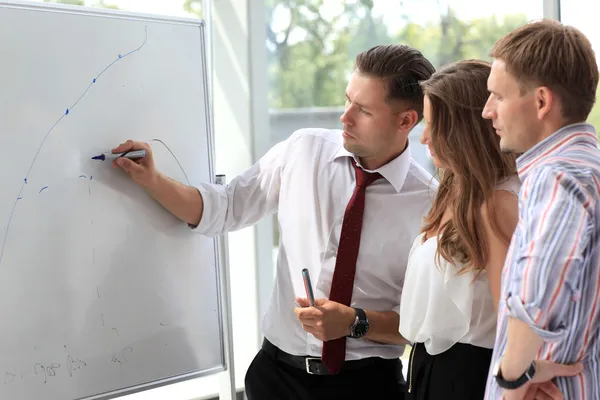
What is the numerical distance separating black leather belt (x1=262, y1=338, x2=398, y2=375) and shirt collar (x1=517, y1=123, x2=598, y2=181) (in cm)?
91

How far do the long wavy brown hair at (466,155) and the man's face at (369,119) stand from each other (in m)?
0.33

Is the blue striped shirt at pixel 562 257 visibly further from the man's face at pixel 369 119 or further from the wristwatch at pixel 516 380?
the man's face at pixel 369 119

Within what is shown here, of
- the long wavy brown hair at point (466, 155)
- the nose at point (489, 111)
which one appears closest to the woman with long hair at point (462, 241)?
the long wavy brown hair at point (466, 155)

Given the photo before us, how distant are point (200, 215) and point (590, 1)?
2198 millimetres

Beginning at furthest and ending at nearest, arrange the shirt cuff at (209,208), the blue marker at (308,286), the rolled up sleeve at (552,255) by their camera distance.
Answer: the shirt cuff at (209,208), the blue marker at (308,286), the rolled up sleeve at (552,255)

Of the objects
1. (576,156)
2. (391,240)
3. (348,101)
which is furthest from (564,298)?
(348,101)

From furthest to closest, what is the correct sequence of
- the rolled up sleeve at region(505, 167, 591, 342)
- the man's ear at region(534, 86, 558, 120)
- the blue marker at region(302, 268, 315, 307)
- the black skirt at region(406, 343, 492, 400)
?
the blue marker at region(302, 268, 315, 307) → the black skirt at region(406, 343, 492, 400) → the man's ear at region(534, 86, 558, 120) → the rolled up sleeve at region(505, 167, 591, 342)

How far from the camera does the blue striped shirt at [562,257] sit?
129 centimetres

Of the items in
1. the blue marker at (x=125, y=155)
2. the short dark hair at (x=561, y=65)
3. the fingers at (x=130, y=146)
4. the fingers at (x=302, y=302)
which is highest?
the short dark hair at (x=561, y=65)

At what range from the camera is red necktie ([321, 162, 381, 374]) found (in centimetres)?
207

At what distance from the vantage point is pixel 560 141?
139 centimetres

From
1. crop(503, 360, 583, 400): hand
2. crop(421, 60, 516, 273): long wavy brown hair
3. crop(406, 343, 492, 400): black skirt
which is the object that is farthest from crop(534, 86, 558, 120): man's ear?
crop(406, 343, 492, 400): black skirt

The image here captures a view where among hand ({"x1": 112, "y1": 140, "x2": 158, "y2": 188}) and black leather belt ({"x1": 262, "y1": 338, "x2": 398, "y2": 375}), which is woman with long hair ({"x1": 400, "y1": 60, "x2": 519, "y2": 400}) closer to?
black leather belt ({"x1": 262, "y1": 338, "x2": 398, "y2": 375})

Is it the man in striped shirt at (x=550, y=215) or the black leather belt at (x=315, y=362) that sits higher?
the man in striped shirt at (x=550, y=215)
